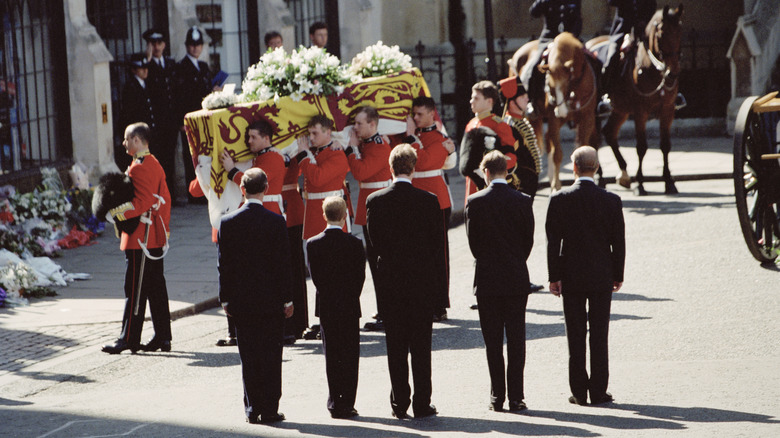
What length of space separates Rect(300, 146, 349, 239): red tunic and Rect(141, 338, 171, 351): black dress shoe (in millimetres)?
1355

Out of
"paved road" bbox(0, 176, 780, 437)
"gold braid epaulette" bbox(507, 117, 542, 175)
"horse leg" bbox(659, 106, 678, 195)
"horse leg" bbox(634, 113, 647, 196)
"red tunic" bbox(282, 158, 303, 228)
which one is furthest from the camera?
"horse leg" bbox(634, 113, 647, 196)

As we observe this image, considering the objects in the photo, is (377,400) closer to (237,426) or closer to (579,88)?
(237,426)

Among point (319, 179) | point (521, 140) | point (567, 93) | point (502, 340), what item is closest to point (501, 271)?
point (502, 340)

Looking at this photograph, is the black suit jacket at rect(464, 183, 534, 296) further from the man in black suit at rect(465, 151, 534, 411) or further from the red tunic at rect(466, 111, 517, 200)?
the red tunic at rect(466, 111, 517, 200)

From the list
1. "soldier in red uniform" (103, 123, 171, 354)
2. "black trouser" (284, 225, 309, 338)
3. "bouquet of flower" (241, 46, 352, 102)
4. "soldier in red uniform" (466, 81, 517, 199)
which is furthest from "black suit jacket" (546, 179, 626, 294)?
"soldier in red uniform" (103, 123, 171, 354)

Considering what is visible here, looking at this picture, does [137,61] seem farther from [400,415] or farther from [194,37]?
[400,415]

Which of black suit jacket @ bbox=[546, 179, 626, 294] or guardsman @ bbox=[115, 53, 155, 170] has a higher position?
guardsman @ bbox=[115, 53, 155, 170]

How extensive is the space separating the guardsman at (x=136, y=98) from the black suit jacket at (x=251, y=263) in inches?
332

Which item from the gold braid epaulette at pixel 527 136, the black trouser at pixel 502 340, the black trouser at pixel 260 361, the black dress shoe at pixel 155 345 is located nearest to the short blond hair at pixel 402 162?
the black trouser at pixel 502 340

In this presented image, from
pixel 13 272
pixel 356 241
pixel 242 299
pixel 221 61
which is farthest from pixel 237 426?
Answer: pixel 221 61

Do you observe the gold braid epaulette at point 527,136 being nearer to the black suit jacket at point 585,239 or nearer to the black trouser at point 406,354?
the black suit jacket at point 585,239

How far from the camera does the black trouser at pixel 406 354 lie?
707 centimetres

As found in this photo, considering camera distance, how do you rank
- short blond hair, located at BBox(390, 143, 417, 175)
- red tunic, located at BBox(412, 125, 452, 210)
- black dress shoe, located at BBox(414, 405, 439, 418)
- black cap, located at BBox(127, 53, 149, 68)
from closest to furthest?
black dress shoe, located at BBox(414, 405, 439, 418), short blond hair, located at BBox(390, 143, 417, 175), red tunic, located at BBox(412, 125, 452, 210), black cap, located at BBox(127, 53, 149, 68)

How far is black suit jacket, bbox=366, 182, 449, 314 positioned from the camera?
716 cm
